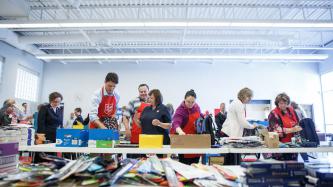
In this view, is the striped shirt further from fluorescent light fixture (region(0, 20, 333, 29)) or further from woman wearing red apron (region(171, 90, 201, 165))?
fluorescent light fixture (region(0, 20, 333, 29))

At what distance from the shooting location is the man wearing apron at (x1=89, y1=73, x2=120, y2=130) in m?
2.57

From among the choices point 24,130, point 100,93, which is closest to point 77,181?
point 24,130

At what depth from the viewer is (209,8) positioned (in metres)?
5.57

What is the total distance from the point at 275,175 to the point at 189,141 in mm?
1223

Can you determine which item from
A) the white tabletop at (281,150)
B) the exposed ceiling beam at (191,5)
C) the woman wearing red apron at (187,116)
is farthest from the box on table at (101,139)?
the exposed ceiling beam at (191,5)

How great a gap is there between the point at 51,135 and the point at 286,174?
3149mm

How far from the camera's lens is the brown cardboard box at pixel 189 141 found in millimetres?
2137

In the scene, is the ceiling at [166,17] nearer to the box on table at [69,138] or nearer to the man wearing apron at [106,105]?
the man wearing apron at [106,105]

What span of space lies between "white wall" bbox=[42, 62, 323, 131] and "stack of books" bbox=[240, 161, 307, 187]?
788 centimetres

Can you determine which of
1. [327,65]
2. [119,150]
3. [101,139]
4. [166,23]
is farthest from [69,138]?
[327,65]

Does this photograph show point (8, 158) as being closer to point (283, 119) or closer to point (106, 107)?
point (106, 107)

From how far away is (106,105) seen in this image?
2686 millimetres

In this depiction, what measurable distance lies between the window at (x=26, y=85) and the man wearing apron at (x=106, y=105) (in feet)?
20.8

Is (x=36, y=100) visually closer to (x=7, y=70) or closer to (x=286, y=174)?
(x=7, y=70)
